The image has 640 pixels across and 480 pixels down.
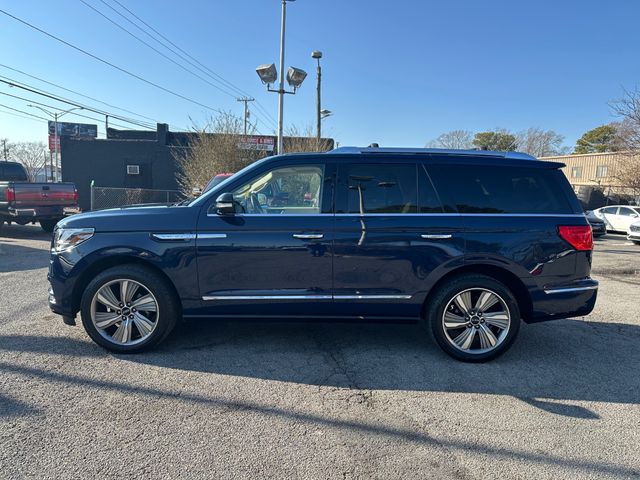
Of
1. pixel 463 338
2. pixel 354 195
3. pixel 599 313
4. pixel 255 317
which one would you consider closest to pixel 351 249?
pixel 354 195

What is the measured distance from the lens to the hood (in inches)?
153

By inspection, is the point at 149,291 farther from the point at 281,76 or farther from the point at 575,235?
the point at 281,76

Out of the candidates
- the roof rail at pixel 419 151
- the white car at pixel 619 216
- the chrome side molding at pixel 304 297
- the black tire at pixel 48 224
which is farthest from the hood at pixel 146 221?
the white car at pixel 619 216

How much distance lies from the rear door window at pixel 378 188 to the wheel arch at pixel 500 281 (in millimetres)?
734

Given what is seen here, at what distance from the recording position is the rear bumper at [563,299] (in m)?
3.99

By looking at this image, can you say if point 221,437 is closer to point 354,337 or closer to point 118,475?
point 118,475

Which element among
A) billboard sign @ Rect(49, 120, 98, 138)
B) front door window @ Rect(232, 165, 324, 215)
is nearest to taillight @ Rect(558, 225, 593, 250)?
front door window @ Rect(232, 165, 324, 215)

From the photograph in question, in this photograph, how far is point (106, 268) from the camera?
13.3ft

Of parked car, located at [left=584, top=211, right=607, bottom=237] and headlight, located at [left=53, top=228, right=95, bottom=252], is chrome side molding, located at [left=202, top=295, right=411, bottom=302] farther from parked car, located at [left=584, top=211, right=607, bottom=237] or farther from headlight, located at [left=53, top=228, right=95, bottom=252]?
parked car, located at [left=584, top=211, right=607, bottom=237]

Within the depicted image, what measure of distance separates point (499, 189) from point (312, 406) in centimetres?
269

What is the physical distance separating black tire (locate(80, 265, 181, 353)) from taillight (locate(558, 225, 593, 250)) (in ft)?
12.3

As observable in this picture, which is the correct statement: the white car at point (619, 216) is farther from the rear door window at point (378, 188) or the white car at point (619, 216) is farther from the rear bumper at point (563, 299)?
the rear door window at point (378, 188)

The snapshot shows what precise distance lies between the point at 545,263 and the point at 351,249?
1.86m

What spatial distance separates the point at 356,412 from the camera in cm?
310
